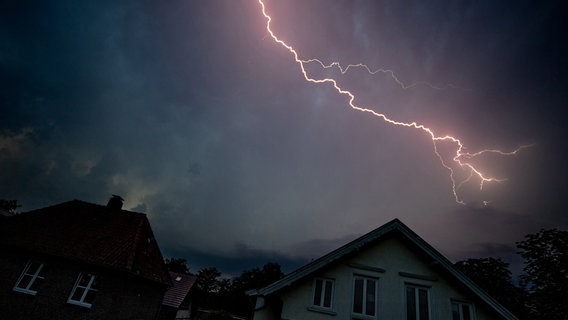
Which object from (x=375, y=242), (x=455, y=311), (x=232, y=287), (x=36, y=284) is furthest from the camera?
(x=232, y=287)

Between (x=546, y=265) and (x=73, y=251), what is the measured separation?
3804 centimetres

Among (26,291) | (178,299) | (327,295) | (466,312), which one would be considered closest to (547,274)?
(466,312)

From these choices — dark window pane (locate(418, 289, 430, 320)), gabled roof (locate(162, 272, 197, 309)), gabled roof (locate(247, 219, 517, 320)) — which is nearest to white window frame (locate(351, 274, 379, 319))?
gabled roof (locate(247, 219, 517, 320))

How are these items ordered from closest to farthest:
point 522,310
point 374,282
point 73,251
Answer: point 374,282, point 73,251, point 522,310

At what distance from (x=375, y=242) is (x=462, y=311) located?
464 cm

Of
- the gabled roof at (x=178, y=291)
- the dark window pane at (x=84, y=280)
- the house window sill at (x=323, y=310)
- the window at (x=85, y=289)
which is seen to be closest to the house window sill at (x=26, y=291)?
the window at (x=85, y=289)

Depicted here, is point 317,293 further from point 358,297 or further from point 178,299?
point 178,299

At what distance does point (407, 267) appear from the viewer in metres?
12.2

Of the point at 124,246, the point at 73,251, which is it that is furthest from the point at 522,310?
the point at 73,251

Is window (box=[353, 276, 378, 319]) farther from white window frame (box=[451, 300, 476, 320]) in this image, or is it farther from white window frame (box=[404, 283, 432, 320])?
white window frame (box=[451, 300, 476, 320])

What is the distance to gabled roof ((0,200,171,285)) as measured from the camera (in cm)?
1728

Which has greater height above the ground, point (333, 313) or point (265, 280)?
point (265, 280)

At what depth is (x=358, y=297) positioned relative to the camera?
11.6 metres

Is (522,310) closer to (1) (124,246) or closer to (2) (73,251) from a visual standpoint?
(1) (124,246)
